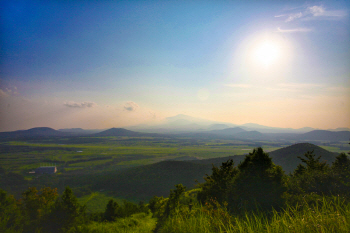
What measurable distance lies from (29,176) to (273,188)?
7921cm

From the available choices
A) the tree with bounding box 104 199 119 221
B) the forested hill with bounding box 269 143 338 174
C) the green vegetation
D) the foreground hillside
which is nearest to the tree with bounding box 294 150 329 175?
the green vegetation

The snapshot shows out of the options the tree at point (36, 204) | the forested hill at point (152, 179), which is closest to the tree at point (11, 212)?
the tree at point (36, 204)

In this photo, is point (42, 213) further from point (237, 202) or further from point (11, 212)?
point (237, 202)

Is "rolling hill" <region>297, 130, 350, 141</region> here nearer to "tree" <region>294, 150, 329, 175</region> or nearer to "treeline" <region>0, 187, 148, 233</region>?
"tree" <region>294, 150, 329, 175</region>

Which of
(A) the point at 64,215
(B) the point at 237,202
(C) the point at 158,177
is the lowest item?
(C) the point at 158,177

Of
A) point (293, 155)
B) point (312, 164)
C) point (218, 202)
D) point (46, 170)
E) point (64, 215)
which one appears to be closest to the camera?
point (218, 202)

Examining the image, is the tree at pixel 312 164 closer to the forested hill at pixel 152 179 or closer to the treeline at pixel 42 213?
the treeline at pixel 42 213

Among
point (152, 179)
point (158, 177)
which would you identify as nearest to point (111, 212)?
point (152, 179)

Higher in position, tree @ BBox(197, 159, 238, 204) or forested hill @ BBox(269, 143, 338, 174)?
tree @ BBox(197, 159, 238, 204)

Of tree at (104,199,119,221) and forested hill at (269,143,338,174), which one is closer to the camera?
tree at (104,199,119,221)

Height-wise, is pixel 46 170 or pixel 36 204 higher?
pixel 36 204

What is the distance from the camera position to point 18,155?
279 feet

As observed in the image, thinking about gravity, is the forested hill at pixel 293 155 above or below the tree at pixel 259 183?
below

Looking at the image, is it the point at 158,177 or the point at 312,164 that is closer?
the point at 312,164
